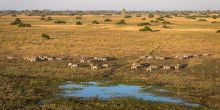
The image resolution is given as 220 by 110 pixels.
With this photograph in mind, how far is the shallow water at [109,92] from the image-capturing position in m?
17.6

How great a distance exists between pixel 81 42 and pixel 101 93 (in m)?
21.1

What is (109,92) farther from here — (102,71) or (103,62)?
(103,62)

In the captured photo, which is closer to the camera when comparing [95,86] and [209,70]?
[95,86]

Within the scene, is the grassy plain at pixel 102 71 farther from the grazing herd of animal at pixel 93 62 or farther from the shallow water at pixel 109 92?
the shallow water at pixel 109 92

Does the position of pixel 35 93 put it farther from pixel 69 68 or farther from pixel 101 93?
pixel 69 68

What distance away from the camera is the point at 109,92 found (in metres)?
19.0

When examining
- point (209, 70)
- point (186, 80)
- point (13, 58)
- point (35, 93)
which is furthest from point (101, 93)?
point (13, 58)

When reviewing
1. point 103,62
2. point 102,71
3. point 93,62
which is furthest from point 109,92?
point 103,62

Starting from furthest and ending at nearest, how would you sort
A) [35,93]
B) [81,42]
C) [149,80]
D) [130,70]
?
[81,42] < [130,70] < [149,80] < [35,93]

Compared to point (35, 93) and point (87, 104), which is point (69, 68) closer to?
point (35, 93)

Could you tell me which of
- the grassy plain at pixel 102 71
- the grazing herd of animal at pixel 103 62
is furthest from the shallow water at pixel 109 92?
the grazing herd of animal at pixel 103 62

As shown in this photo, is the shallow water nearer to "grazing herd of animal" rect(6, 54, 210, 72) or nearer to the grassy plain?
the grassy plain

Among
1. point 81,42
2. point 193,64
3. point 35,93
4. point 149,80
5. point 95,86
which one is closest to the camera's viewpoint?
point 35,93

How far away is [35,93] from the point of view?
18.4 m
